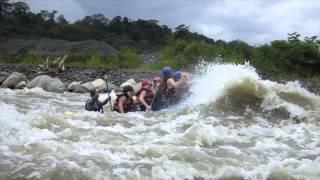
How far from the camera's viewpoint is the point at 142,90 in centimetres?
1343

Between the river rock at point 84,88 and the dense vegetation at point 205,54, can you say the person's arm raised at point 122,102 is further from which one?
the dense vegetation at point 205,54

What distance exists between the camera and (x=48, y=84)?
20.9 metres

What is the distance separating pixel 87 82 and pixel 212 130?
12.8m

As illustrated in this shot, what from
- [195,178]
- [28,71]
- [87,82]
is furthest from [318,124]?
[28,71]

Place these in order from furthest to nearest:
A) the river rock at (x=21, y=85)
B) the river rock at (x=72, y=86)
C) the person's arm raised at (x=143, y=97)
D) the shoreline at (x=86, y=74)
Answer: the shoreline at (x=86, y=74), the river rock at (x=21, y=85), the river rock at (x=72, y=86), the person's arm raised at (x=143, y=97)

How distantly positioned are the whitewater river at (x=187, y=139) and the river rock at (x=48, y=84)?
5.79 m

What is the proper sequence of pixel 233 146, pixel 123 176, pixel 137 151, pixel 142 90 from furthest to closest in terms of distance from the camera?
pixel 142 90, pixel 233 146, pixel 137 151, pixel 123 176

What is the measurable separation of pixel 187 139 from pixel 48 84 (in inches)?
505

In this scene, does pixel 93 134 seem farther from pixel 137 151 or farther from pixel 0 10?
pixel 0 10

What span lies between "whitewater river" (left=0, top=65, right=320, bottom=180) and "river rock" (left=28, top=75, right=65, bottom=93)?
5.79 m

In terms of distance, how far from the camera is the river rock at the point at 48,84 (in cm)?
2059

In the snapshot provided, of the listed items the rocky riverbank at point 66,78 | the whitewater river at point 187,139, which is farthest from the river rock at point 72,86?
the whitewater river at point 187,139

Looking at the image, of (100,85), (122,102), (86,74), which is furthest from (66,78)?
(122,102)

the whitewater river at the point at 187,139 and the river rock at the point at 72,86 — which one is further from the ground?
the whitewater river at the point at 187,139
